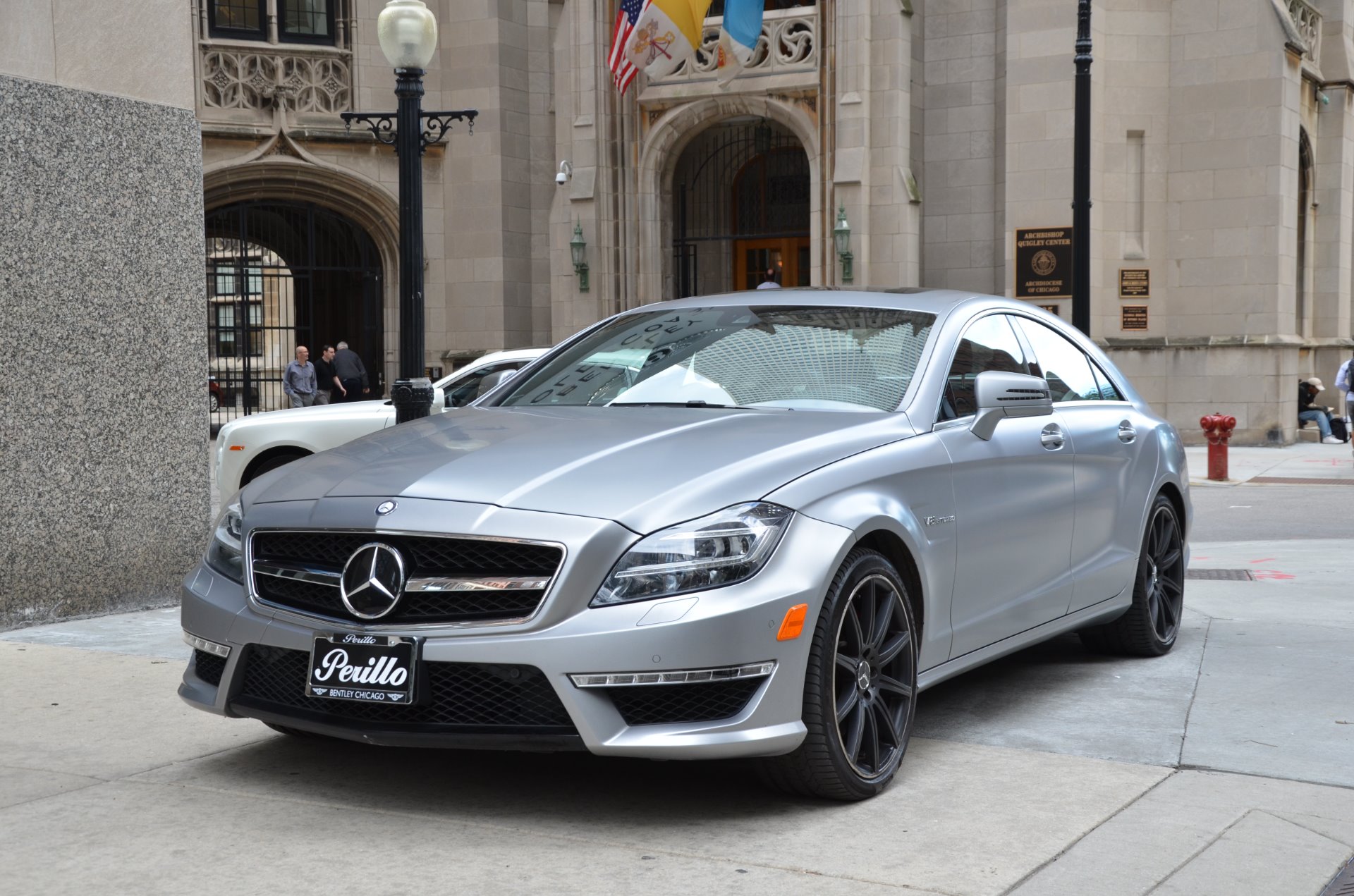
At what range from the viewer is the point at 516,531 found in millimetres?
4117

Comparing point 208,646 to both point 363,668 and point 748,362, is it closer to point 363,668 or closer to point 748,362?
point 363,668

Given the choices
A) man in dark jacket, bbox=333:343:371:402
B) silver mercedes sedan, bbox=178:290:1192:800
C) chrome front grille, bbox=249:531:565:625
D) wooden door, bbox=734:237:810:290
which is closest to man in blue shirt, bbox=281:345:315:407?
man in dark jacket, bbox=333:343:371:402

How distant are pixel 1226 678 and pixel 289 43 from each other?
23931 mm

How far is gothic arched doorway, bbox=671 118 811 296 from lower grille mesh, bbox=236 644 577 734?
78.8 feet

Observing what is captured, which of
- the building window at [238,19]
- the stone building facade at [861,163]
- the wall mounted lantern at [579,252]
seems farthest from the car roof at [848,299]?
the building window at [238,19]

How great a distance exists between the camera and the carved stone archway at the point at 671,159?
25.1 metres

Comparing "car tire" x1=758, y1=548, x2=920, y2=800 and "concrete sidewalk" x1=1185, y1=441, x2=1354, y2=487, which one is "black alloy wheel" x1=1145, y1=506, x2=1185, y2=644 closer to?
"car tire" x1=758, y1=548, x2=920, y2=800

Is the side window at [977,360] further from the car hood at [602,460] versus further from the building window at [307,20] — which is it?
the building window at [307,20]

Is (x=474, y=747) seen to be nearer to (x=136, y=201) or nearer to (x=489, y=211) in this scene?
(x=136, y=201)

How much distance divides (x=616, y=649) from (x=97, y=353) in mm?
4717

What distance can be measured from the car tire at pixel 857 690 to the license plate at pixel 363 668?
1.05 meters

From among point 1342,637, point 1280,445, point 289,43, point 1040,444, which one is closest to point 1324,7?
point 1280,445

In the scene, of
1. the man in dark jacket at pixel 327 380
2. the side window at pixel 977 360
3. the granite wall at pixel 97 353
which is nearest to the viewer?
the side window at pixel 977 360

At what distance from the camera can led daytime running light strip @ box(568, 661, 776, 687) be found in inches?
159
